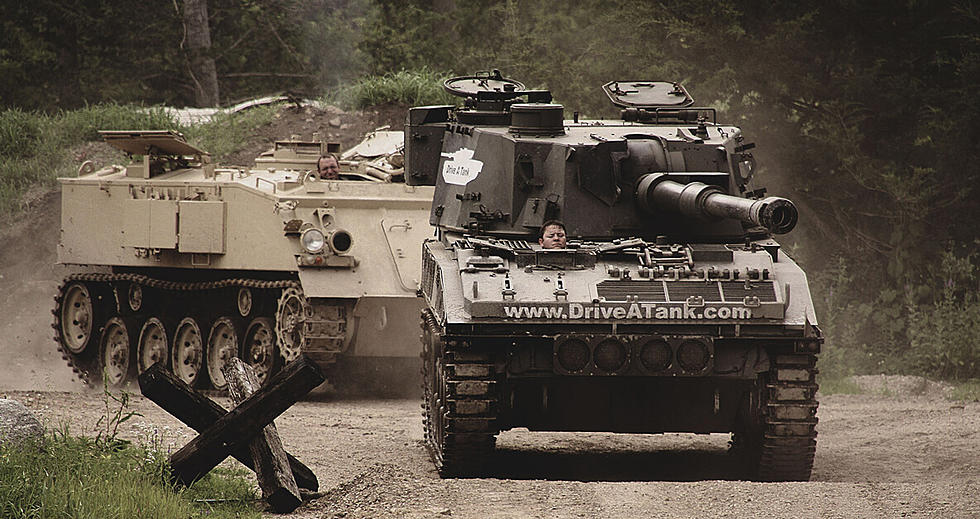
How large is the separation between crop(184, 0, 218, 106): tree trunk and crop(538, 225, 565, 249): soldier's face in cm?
1973

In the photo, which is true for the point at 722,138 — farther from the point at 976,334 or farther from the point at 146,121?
the point at 146,121

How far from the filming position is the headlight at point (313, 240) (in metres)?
13.4

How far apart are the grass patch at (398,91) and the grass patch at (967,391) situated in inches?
414

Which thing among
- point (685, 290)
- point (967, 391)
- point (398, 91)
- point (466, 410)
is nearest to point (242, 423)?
point (466, 410)

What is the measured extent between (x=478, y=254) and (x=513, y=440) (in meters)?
2.77

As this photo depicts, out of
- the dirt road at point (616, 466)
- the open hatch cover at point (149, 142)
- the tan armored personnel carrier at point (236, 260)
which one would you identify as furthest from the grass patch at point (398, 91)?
the dirt road at point (616, 466)

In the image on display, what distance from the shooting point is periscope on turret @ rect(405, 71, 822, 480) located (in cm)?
848

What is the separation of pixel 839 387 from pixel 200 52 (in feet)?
55.1

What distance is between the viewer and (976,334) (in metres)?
15.0

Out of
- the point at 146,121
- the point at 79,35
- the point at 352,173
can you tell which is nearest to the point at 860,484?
the point at 352,173

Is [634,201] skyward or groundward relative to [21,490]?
skyward

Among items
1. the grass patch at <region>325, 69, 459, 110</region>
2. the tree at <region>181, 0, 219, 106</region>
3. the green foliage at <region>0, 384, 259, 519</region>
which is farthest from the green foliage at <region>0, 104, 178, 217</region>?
the green foliage at <region>0, 384, 259, 519</region>

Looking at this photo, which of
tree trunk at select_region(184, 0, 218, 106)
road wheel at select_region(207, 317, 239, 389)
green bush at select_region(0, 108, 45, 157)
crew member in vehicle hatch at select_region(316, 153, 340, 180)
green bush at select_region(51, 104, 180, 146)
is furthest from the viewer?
tree trunk at select_region(184, 0, 218, 106)

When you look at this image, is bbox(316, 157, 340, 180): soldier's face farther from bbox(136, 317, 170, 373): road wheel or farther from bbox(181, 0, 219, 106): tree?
bbox(181, 0, 219, 106): tree
